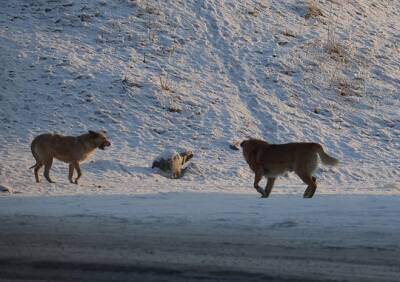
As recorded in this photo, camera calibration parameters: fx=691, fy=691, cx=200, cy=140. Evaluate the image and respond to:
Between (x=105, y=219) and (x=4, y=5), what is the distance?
62.8 ft

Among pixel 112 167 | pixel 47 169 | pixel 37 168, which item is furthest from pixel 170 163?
pixel 37 168

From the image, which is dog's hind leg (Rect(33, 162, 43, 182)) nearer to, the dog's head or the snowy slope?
the snowy slope

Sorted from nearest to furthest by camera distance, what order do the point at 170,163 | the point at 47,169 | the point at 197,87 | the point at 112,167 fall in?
the point at 47,169, the point at 170,163, the point at 112,167, the point at 197,87

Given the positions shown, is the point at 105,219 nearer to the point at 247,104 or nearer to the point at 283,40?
the point at 247,104

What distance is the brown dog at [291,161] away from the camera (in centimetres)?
1197

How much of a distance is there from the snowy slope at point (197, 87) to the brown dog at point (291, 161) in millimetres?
1403

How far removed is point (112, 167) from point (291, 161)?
17.3 feet

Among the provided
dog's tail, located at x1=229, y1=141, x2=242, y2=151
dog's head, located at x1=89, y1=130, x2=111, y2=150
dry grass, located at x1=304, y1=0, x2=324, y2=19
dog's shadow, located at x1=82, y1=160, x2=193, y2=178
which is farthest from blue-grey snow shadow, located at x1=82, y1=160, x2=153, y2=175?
dry grass, located at x1=304, y1=0, x2=324, y2=19

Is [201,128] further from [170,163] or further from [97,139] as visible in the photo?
[97,139]

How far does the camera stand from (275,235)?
7703 mm

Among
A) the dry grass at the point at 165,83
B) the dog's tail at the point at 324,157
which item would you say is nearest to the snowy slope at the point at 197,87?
the dry grass at the point at 165,83

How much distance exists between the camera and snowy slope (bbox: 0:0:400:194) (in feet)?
55.5

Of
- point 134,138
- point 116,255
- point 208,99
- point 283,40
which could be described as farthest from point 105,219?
point 283,40

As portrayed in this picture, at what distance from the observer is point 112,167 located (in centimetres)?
1588
